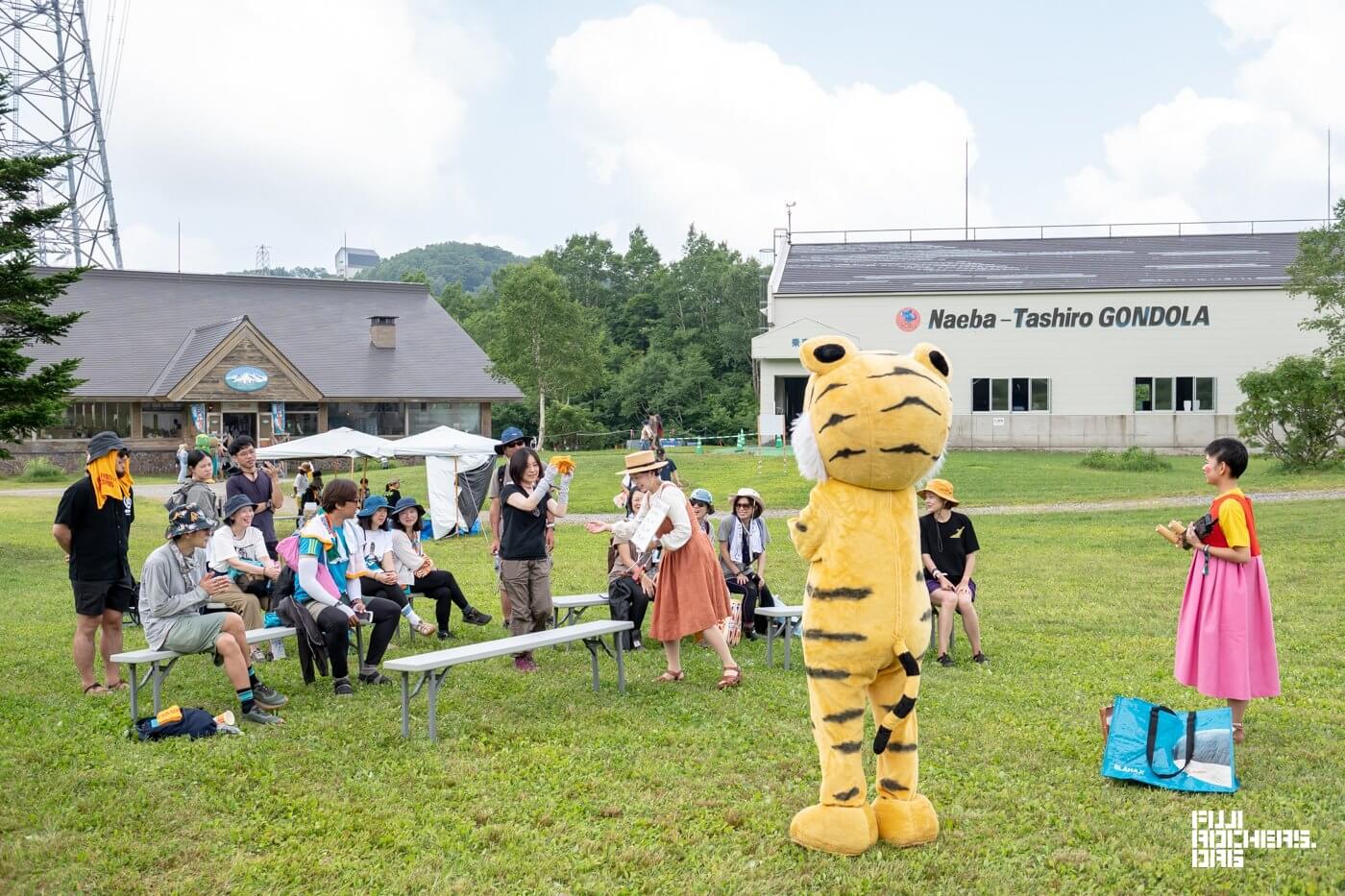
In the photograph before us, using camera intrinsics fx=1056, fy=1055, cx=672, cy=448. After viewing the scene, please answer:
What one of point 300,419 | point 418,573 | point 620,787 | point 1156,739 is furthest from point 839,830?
point 300,419

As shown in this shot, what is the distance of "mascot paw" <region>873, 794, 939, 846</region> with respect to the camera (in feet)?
16.4

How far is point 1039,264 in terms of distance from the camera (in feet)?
136

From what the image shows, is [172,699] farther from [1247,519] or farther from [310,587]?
[1247,519]

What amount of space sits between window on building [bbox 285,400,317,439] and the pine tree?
23732 millimetres

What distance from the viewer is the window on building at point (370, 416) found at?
40312 millimetres

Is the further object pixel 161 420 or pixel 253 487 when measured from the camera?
pixel 161 420

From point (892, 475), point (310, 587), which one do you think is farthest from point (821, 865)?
point (310, 587)

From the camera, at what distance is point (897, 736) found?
5.00 meters

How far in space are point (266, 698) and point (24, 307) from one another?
10843 millimetres

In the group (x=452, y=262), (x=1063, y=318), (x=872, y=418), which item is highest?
(x=452, y=262)

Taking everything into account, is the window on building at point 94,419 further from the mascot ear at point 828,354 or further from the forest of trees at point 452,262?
the forest of trees at point 452,262

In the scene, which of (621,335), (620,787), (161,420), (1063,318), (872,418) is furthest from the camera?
(621,335)

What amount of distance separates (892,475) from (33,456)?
39.2 meters

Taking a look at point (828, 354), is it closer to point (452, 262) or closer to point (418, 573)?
point (418, 573)
